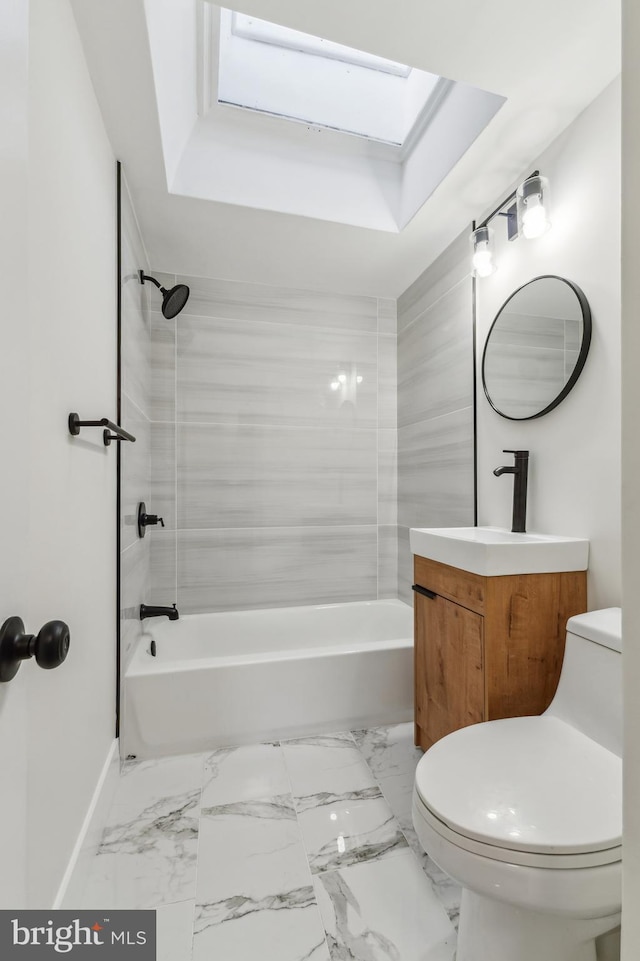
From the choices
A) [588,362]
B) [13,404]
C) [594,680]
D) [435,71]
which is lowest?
[594,680]

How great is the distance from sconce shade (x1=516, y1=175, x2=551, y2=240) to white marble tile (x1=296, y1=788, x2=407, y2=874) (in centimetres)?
200

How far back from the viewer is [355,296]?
288 centimetres

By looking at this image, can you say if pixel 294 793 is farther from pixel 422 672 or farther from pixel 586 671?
pixel 586 671

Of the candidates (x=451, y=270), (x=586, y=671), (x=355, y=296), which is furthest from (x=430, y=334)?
(x=586, y=671)

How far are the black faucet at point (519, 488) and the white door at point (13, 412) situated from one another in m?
1.59

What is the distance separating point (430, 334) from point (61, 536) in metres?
2.05

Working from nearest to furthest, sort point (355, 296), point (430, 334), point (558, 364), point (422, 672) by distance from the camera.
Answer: point (558, 364), point (422, 672), point (430, 334), point (355, 296)

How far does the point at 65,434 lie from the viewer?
3.71ft

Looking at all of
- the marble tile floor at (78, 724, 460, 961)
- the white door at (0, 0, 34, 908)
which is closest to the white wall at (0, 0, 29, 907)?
the white door at (0, 0, 34, 908)

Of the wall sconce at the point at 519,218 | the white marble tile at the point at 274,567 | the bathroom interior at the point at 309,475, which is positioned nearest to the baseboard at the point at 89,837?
the bathroom interior at the point at 309,475

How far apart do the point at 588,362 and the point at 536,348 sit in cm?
25

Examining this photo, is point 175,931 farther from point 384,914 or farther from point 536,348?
point 536,348

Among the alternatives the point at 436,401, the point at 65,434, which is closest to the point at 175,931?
the point at 65,434

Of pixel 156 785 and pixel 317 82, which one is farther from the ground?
pixel 317 82
